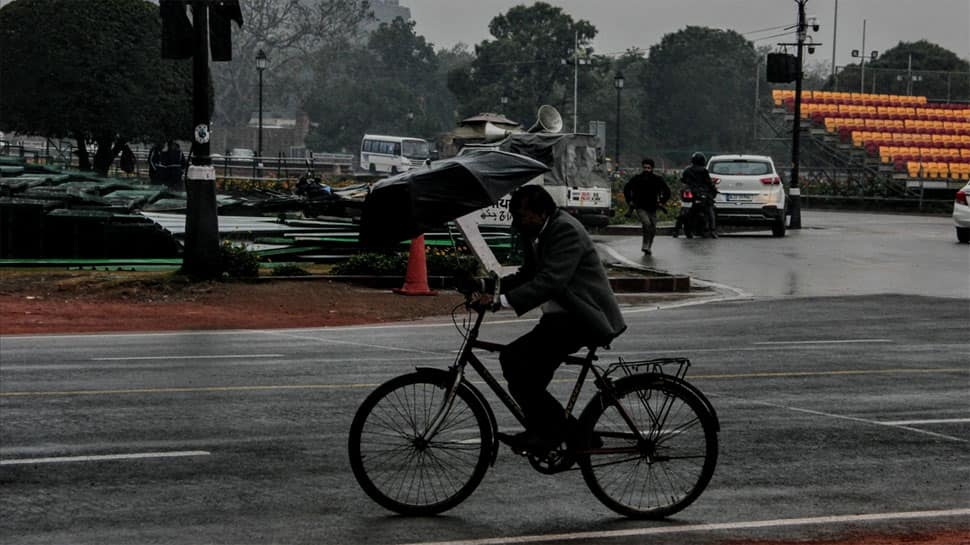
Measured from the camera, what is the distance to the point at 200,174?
2194 cm

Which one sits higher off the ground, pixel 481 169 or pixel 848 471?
pixel 481 169

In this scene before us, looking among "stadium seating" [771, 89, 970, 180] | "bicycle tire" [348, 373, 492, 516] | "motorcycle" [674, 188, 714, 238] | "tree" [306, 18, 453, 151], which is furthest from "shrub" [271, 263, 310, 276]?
"tree" [306, 18, 453, 151]

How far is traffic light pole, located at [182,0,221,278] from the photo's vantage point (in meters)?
21.9

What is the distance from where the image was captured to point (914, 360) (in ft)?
52.0

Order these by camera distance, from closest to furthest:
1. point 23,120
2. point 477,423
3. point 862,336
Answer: point 477,423 → point 862,336 → point 23,120

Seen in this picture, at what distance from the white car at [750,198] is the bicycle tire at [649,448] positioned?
97.5 ft

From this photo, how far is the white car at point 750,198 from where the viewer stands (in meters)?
37.7

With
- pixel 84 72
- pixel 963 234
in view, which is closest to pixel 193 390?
pixel 963 234

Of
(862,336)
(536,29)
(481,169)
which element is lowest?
(862,336)

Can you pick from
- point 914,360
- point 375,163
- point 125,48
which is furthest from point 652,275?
point 375,163

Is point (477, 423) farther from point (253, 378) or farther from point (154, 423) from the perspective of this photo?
point (253, 378)

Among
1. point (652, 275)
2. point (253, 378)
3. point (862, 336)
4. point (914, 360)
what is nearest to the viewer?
point (253, 378)

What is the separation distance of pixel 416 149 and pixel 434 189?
7480cm

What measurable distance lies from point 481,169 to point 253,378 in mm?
4919
